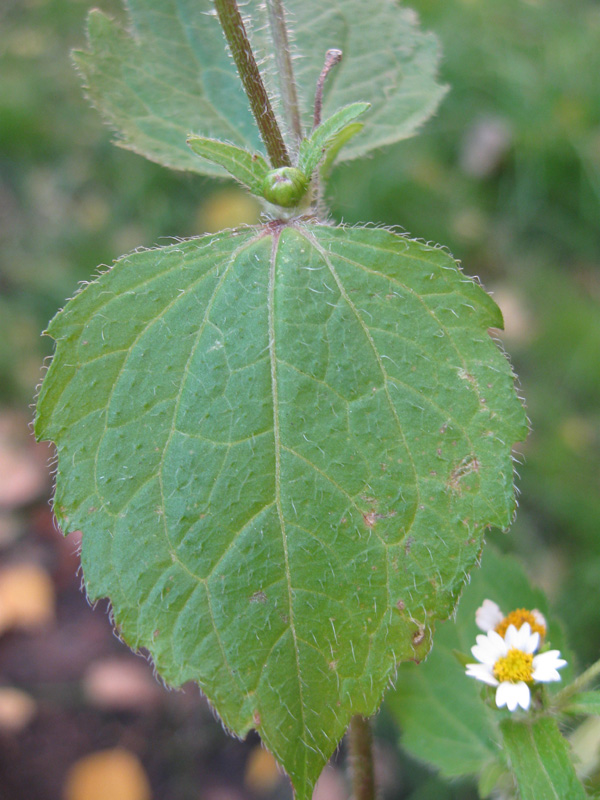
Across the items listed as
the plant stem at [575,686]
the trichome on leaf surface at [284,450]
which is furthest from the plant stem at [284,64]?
the plant stem at [575,686]

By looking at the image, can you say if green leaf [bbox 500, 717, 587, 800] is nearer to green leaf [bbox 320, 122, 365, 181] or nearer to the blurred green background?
green leaf [bbox 320, 122, 365, 181]

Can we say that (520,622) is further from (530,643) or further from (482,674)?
(482,674)

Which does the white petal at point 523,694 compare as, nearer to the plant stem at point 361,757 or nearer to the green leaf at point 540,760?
the green leaf at point 540,760

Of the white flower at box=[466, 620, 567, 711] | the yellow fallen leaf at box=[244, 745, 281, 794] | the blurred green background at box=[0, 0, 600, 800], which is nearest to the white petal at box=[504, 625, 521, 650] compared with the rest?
the white flower at box=[466, 620, 567, 711]

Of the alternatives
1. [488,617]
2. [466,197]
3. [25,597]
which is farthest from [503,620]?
[466,197]

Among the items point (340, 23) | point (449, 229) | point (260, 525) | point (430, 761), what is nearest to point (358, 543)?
point (260, 525)
